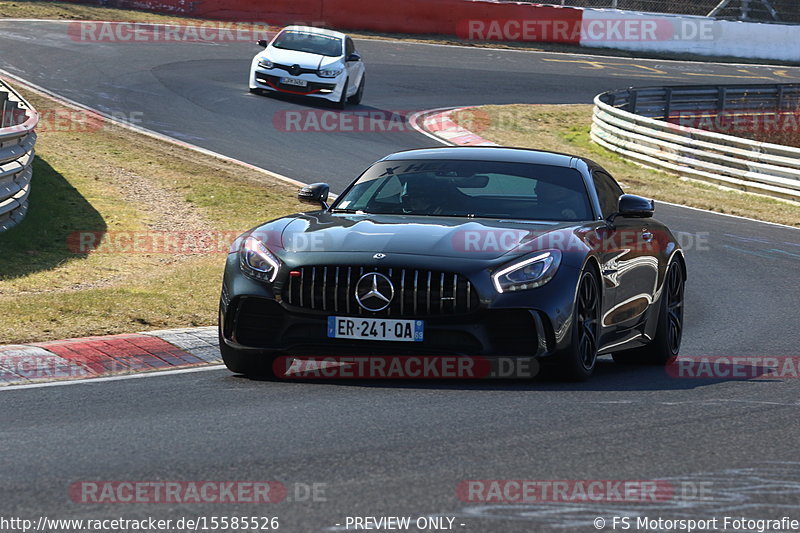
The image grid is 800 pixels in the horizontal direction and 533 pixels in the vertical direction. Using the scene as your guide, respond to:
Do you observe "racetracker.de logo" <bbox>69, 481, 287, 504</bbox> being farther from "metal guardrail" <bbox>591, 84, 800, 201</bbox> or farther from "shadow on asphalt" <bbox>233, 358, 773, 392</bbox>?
"metal guardrail" <bbox>591, 84, 800, 201</bbox>

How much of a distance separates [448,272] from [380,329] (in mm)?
494

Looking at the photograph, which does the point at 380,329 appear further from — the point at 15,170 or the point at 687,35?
the point at 687,35

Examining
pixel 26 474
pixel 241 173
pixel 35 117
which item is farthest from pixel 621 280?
pixel 241 173

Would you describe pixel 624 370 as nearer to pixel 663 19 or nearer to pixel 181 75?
pixel 181 75

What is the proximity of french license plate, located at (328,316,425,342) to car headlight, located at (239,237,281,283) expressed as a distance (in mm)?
525

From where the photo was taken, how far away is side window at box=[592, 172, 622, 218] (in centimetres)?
918

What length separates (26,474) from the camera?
549 centimetres

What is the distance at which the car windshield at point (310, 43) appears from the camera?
91.9 ft

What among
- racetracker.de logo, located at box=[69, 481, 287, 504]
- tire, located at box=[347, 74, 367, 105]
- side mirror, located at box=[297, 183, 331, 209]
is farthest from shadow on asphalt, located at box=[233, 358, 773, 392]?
tire, located at box=[347, 74, 367, 105]

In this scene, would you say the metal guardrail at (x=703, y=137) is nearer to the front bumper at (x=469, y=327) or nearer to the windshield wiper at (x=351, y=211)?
the windshield wiper at (x=351, y=211)

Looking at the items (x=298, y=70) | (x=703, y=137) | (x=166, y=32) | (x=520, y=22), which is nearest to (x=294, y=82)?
(x=298, y=70)

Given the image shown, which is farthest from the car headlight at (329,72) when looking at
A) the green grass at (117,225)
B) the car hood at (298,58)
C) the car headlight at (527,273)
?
the car headlight at (527,273)

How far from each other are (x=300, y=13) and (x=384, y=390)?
33467 mm

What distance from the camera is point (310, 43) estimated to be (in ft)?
92.7
